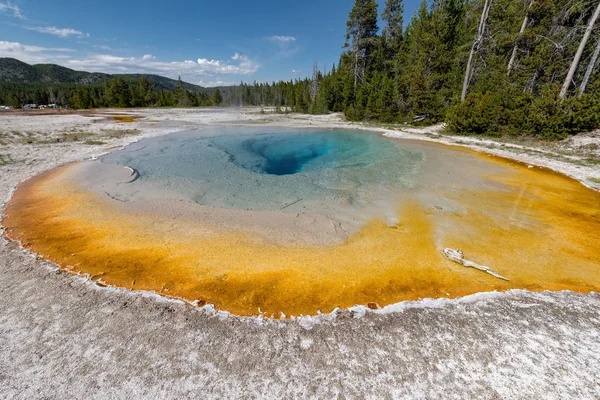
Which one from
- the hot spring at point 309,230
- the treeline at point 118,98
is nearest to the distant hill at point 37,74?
the treeline at point 118,98

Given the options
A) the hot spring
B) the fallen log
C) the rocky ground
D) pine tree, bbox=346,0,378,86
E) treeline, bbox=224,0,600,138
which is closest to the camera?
the rocky ground

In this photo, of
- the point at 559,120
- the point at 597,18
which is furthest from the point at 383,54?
the point at 559,120

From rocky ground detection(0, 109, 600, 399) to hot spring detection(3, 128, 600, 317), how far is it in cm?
33

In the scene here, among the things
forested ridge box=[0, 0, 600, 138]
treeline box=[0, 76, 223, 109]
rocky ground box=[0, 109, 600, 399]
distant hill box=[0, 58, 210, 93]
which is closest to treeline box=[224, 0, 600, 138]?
forested ridge box=[0, 0, 600, 138]

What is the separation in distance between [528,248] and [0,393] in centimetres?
801

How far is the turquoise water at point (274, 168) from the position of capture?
753cm

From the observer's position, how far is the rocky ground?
2512 millimetres

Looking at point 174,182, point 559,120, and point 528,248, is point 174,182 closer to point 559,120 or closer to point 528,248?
point 528,248

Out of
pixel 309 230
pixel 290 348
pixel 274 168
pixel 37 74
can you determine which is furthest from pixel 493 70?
pixel 37 74

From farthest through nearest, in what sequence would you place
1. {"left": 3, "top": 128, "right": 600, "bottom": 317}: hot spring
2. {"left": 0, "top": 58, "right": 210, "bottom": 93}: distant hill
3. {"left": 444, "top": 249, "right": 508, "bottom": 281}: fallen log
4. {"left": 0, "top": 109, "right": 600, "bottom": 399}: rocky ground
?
1. {"left": 0, "top": 58, "right": 210, "bottom": 93}: distant hill
2. {"left": 444, "top": 249, "right": 508, "bottom": 281}: fallen log
3. {"left": 3, "top": 128, "right": 600, "bottom": 317}: hot spring
4. {"left": 0, "top": 109, "right": 600, "bottom": 399}: rocky ground

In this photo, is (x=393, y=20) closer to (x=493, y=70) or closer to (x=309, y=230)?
(x=493, y=70)

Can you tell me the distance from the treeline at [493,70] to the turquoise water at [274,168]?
7536mm

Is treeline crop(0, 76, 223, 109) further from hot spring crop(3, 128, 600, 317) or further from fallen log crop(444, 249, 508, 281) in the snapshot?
fallen log crop(444, 249, 508, 281)

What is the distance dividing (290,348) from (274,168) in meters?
9.69
